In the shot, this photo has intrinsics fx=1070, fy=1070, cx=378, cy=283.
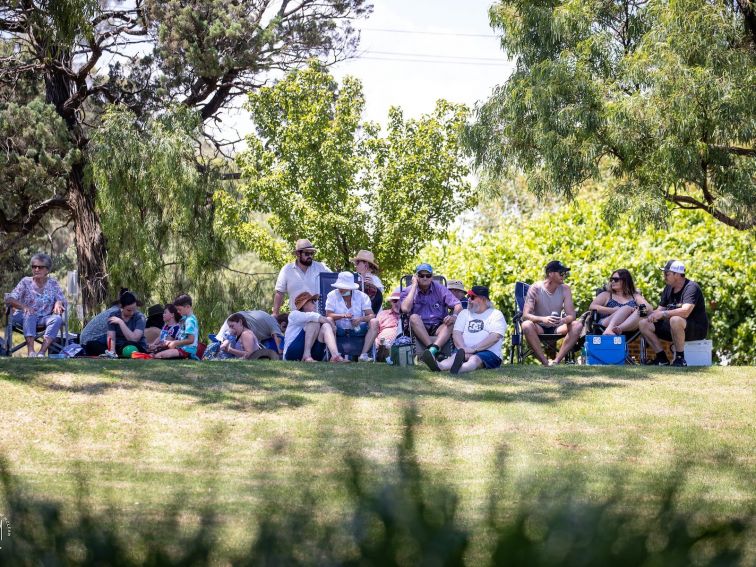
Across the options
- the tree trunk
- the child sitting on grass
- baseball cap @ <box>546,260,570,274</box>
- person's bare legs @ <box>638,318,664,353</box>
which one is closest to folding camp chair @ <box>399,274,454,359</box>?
baseball cap @ <box>546,260,570,274</box>

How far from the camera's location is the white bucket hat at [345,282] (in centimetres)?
Answer: 1212

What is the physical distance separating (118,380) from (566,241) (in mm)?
8965

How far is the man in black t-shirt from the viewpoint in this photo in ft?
38.9

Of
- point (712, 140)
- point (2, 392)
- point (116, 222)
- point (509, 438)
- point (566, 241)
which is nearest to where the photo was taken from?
point (509, 438)

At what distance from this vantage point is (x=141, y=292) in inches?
930

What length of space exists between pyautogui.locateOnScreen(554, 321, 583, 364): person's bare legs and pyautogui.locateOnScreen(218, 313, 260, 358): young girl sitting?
3546mm

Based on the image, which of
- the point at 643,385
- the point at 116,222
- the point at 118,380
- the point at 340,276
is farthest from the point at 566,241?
the point at 116,222

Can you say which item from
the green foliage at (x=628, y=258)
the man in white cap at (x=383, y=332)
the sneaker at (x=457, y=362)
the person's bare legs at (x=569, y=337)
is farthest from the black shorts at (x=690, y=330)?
the man in white cap at (x=383, y=332)

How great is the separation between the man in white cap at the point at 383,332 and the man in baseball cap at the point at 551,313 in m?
1.63

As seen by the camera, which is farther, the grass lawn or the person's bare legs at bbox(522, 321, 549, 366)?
the person's bare legs at bbox(522, 321, 549, 366)

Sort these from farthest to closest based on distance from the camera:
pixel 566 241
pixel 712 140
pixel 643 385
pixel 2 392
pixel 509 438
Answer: pixel 566 241 → pixel 712 140 → pixel 643 385 → pixel 2 392 → pixel 509 438

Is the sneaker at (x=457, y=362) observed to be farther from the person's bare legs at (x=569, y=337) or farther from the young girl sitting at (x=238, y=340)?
the young girl sitting at (x=238, y=340)

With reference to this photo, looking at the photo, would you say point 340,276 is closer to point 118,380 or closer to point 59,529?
point 118,380

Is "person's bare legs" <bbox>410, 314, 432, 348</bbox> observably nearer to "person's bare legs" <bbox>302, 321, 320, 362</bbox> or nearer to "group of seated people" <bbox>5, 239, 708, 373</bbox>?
"group of seated people" <bbox>5, 239, 708, 373</bbox>
